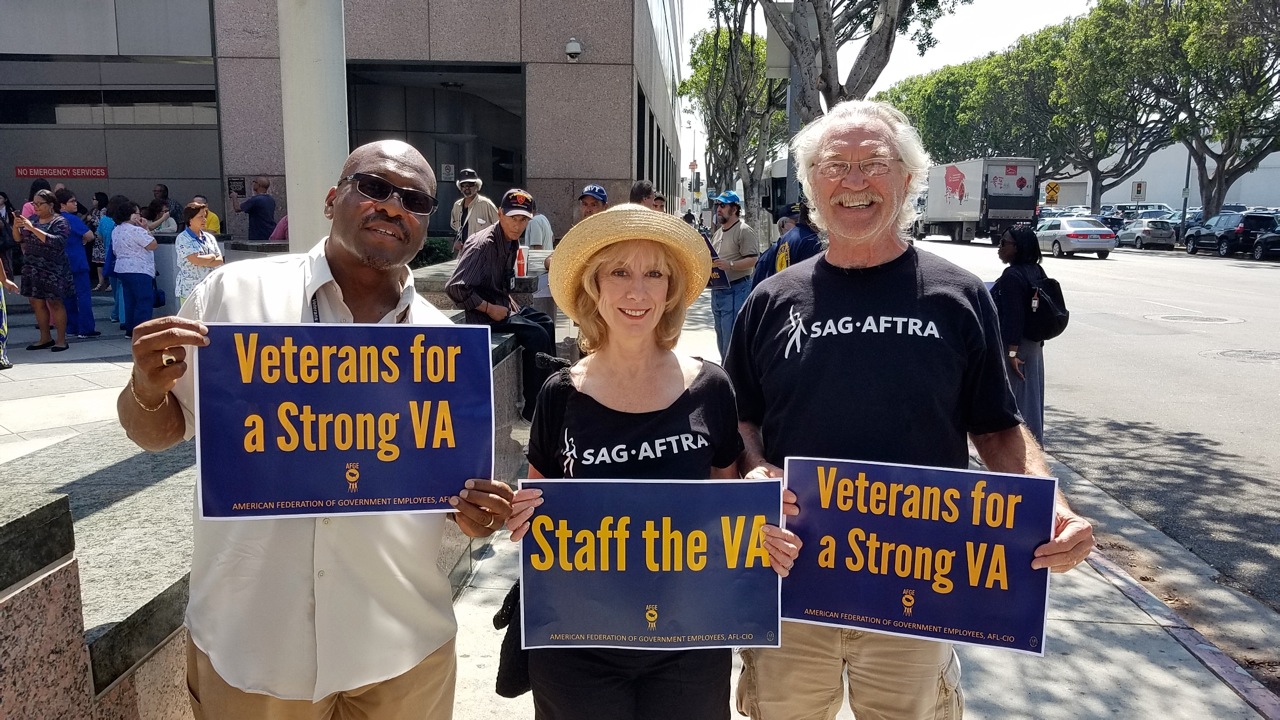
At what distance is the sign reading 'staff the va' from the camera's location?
1.91m

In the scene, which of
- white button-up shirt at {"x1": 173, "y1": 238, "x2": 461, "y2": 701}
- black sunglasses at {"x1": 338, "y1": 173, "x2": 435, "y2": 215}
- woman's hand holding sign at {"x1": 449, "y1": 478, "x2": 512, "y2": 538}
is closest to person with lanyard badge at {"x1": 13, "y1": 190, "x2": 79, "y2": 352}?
white button-up shirt at {"x1": 173, "y1": 238, "x2": 461, "y2": 701}

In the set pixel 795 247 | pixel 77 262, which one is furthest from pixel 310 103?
pixel 77 262

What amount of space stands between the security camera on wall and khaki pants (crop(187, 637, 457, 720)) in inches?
592

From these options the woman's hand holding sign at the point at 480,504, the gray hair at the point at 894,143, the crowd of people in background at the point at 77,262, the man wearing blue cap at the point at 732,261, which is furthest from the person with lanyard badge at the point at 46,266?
the gray hair at the point at 894,143

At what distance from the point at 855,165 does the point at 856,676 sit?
1.40 meters

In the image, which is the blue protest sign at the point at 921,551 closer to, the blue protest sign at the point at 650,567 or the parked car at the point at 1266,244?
the blue protest sign at the point at 650,567

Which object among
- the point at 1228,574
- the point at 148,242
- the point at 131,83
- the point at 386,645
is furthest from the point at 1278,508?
the point at 131,83

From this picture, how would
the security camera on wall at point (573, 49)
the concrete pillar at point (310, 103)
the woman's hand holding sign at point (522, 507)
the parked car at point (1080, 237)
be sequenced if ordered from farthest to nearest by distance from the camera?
the parked car at point (1080, 237)
the security camera on wall at point (573, 49)
the concrete pillar at point (310, 103)
the woman's hand holding sign at point (522, 507)

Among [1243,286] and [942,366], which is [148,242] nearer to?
[942,366]

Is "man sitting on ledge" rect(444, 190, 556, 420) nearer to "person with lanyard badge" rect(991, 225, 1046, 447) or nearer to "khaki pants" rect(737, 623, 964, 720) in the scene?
"person with lanyard badge" rect(991, 225, 1046, 447)

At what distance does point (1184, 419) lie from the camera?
28.3ft

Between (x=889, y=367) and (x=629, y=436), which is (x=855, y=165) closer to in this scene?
(x=889, y=367)

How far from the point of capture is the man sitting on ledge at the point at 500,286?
6125 mm

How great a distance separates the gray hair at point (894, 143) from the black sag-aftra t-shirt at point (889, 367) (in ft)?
0.56
